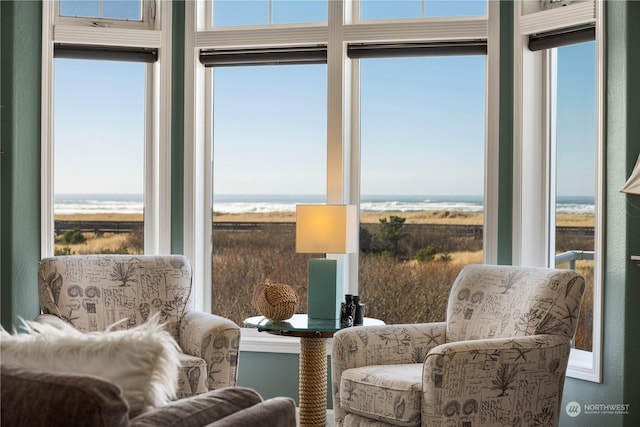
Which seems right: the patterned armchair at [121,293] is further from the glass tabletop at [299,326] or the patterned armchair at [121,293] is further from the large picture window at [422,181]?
the large picture window at [422,181]

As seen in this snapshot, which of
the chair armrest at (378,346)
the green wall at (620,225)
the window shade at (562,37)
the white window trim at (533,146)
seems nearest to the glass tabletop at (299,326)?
the chair armrest at (378,346)

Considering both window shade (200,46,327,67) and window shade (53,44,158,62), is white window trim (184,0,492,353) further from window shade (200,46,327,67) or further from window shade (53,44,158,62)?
window shade (53,44,158,62)

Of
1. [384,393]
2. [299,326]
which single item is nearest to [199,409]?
[384,393]

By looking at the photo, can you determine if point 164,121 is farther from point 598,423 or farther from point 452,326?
point 598,423

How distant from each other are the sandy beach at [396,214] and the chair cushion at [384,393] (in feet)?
4.11

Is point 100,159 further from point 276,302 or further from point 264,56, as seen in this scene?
point 276,302

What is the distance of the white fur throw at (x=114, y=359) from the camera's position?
1.53 m

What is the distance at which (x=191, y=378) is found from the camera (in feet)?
11.6

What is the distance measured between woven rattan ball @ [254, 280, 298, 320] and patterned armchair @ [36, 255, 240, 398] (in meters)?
0.24

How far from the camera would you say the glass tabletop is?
3669 mm

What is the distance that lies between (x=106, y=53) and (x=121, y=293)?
1515mm

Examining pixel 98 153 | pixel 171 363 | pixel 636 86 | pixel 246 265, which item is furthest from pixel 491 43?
pixel 171 363

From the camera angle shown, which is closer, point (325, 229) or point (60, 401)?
point (60, 401)

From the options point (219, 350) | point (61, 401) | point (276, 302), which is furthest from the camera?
point (276, 302)
